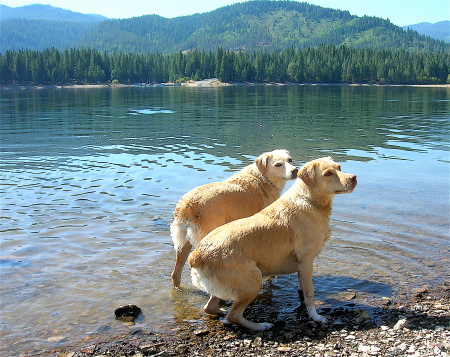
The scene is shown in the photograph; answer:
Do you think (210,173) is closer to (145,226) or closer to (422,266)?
(145,226)

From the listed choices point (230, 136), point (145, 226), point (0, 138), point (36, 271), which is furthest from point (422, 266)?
point (0, 138)

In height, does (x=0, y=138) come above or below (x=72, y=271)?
above

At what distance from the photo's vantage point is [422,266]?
9.92 m

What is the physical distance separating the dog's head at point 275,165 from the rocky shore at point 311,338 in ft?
9.42

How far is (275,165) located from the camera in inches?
378

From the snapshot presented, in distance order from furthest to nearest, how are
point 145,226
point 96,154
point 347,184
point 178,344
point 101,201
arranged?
point 96,154
point 101,201
point 145,226
point 347,184
point 178,344

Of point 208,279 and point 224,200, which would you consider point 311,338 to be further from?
point 224,200

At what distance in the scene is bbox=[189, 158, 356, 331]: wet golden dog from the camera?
6973mm

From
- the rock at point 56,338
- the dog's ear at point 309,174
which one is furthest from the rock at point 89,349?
the dog's ear at point 309,174

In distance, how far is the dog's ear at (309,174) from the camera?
773 cm

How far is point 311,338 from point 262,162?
384 centimetres

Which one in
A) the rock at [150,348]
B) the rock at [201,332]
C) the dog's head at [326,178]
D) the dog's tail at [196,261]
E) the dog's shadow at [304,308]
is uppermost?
the dog's head at [326,178]

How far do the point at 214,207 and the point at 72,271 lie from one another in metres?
3.44

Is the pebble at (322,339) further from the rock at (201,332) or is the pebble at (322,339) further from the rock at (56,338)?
the rock at (56,338)
